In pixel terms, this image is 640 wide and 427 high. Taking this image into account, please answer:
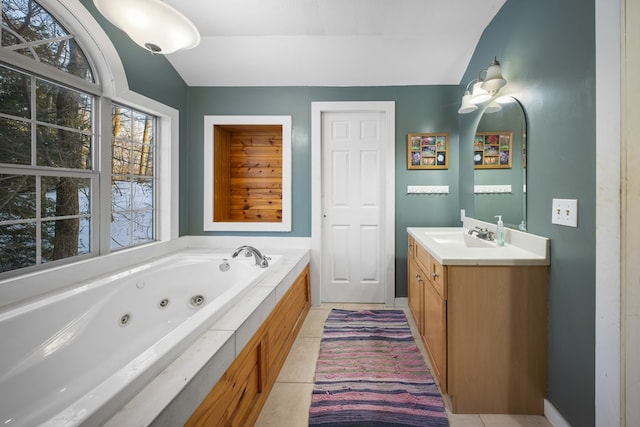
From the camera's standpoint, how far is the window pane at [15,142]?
1.48m

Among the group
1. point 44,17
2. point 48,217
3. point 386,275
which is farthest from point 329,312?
point 44,17

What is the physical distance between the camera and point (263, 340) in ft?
4.92

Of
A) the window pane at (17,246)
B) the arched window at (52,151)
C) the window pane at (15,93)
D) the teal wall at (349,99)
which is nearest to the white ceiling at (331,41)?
the teal wall at (349,99)

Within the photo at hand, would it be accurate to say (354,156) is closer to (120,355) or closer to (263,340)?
(263,340)

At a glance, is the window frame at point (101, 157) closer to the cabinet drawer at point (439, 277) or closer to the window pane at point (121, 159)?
the window pane at point (121, 159)

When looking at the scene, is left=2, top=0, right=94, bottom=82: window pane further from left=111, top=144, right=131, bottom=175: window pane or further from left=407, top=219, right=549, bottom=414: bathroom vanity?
left=407, top=219, right=549, bottom=414: bathroom vanity

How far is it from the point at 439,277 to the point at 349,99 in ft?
6.72

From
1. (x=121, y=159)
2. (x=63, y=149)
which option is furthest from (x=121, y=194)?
(x=63, y=149)

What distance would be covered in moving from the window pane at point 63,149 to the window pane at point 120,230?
0.45 m

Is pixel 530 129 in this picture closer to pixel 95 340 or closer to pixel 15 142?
pixel 95 340

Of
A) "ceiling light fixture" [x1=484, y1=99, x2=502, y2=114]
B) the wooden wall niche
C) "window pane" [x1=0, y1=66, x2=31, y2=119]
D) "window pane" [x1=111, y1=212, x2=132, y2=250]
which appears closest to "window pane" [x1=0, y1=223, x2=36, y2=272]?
"window pane" [x1=111, y1=212, x2=132, y2=250]

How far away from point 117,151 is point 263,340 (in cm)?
189

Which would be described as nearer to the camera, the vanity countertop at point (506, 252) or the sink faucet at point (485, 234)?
the vanity countertop at point (506, 252)

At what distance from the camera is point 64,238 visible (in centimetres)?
181
